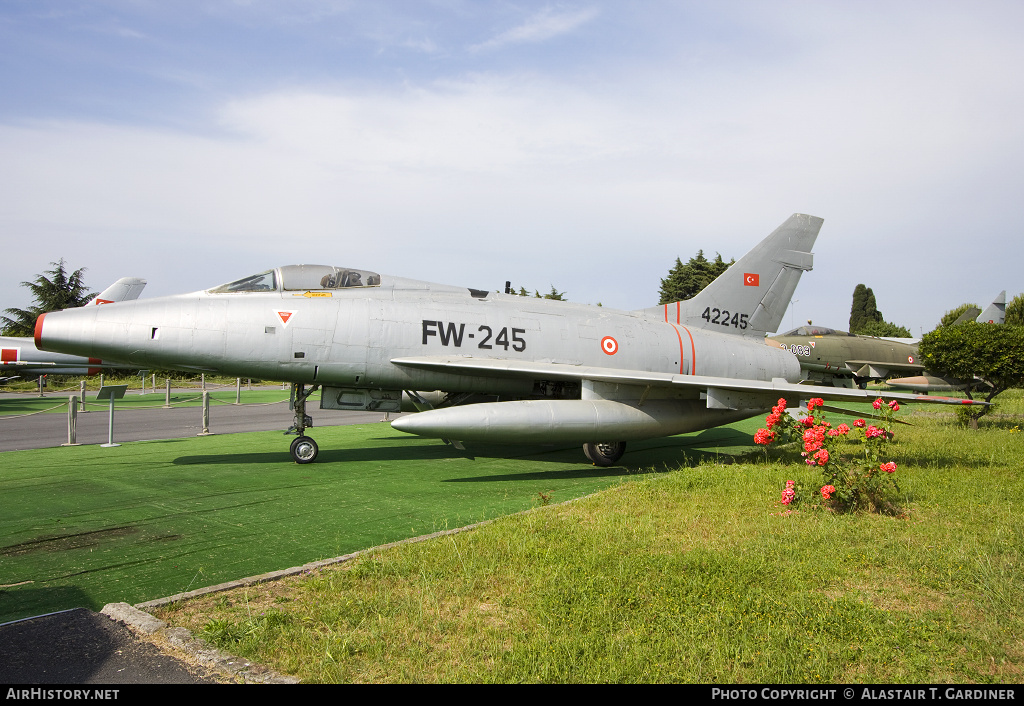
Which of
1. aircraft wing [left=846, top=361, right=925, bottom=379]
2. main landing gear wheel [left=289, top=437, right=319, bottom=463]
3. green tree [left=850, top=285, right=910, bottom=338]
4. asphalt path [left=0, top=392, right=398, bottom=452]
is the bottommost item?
asphalt path [left=0, top=392, right=398, bottom=452]

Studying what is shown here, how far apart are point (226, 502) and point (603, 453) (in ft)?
18.3

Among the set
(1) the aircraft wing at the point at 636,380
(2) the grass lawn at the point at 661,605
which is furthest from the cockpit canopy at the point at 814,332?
(2) the grass lawn at the point at 661,605

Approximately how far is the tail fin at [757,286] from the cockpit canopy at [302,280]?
5765mm

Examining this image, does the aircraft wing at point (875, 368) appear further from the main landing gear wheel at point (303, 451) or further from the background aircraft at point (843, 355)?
the main landing gear wheel at point (303, 451)

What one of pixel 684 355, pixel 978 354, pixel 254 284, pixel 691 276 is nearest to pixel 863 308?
pixel 691 276

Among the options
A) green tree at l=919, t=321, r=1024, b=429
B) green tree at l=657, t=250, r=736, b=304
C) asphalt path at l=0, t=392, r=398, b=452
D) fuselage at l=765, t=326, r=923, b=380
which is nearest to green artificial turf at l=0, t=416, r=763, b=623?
asphalt path at l=0, t=392, r=398, b=452

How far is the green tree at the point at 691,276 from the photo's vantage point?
151ft

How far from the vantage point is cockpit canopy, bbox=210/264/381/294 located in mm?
9227

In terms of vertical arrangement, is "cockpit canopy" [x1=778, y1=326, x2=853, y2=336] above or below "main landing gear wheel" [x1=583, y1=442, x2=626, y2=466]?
above

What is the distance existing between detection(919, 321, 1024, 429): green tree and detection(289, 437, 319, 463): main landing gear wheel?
1344 centimetres

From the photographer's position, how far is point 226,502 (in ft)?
23.1

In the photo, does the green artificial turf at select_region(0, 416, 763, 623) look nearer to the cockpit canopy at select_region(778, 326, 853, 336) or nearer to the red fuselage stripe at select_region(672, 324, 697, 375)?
the red fuselage stripe at select_region(672, 324, 697, 375)

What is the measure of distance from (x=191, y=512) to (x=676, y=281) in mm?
44373

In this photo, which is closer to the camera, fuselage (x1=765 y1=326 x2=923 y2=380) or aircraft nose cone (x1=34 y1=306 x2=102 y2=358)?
aircraft nose cone (x1=34 y1=306 x2=102 y2=358)
